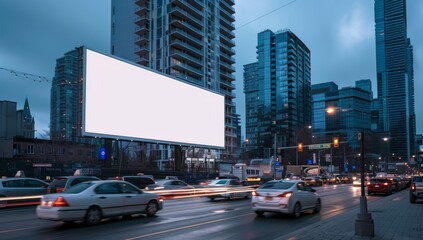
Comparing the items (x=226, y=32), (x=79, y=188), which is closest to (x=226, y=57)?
(x=226, y=32)

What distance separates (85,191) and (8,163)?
3277 cm

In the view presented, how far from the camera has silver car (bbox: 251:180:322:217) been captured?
16.8 meters

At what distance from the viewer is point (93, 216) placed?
46.7ft

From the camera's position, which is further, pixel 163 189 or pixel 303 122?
pixel 303 122

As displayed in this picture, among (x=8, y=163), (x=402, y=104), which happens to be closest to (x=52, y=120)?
(x=8, y=163)

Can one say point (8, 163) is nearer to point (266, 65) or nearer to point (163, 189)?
point (163, 189)

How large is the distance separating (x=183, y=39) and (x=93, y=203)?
3864 inches

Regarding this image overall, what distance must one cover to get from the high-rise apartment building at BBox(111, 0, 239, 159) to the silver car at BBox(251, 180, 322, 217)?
8471 centimetres

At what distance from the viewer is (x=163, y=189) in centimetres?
2823

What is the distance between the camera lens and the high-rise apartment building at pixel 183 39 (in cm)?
10706

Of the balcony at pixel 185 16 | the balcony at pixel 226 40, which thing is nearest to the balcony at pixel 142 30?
the balcony at pixel 185 16

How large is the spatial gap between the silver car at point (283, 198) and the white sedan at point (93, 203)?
14.9 ft

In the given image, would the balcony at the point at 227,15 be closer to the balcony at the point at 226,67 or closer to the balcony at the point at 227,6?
the balcony at the point at 227,6

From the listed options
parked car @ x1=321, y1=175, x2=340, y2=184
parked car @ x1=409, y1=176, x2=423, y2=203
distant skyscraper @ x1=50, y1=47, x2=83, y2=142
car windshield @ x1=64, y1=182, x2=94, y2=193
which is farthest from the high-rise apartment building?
car windshield @ x1=64, y1=182, x2=94, y2=193
